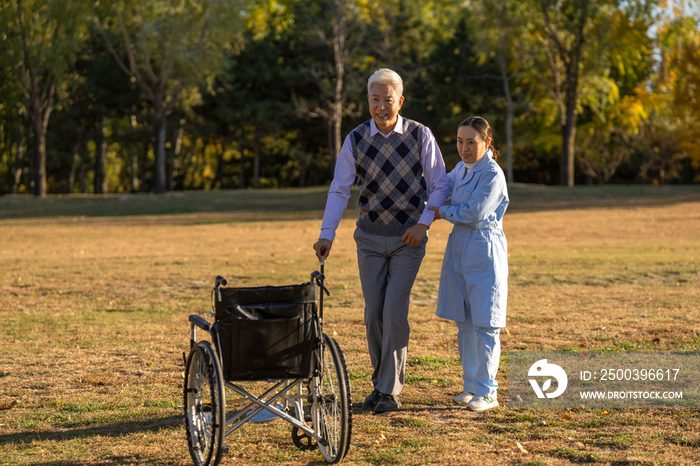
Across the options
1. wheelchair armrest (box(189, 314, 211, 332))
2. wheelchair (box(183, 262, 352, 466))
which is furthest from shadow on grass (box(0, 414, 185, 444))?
wheelchair armrest (box(189, 314, 211, 332))

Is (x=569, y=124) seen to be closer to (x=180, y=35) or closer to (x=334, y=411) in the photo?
(x=180, y=35)

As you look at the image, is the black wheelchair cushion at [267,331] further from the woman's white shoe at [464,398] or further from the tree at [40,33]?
the tree at [40,33]

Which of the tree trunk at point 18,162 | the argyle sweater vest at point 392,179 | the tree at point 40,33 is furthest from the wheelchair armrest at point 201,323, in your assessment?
the tree trunk at point 18,162

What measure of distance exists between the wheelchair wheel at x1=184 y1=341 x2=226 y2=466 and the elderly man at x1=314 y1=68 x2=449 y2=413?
49.7 inches

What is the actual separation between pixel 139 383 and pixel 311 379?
221 centimetres

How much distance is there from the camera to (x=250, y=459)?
4094 millimetres

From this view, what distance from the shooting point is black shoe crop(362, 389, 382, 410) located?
4.96 meters

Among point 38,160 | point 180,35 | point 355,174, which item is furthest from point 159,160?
point 355,174

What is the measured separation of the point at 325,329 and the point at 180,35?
28.1 m

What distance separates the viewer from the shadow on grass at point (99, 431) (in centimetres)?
446

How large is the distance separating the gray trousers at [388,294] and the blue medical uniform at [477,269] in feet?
0.88

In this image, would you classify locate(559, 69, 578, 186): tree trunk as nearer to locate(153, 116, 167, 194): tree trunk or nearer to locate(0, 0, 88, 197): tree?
locate(153, 116, 167, 194): tree trunk

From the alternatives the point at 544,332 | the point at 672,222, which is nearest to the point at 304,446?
the point at 544,332

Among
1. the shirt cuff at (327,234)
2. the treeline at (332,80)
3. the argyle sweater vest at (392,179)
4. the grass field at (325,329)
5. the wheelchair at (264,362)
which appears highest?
the treeline at (332,80)
